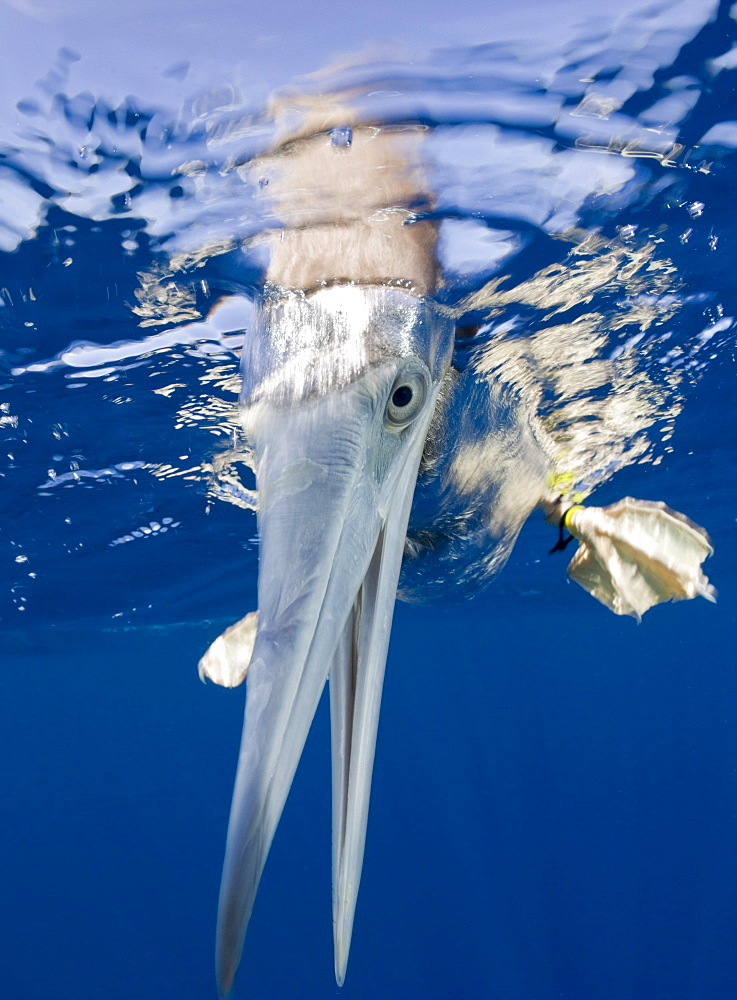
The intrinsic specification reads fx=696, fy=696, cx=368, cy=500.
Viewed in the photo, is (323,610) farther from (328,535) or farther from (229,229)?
(229,229)

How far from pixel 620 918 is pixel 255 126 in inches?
1996

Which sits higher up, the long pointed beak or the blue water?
the blue water

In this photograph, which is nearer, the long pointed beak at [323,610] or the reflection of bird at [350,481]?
the long pointed beak at [323,610]

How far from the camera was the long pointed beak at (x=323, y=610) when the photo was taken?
1864mm

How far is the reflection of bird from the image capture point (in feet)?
6.79

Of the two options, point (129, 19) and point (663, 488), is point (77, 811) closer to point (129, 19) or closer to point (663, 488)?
point (663, 488)

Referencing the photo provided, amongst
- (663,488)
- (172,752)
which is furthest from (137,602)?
(172,752)

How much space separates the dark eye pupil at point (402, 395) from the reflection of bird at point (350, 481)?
1 cm

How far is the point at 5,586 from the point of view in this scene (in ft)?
46.5

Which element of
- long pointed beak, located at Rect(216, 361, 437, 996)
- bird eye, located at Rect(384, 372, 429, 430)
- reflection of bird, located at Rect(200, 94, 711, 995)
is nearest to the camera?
long pointed beak, located at Rect(216, 361, 437, 996)

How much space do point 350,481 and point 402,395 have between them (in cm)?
60

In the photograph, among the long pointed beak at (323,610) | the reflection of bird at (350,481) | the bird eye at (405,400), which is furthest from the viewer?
the bird eye at (405,400)

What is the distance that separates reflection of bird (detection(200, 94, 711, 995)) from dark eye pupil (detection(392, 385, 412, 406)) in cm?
1

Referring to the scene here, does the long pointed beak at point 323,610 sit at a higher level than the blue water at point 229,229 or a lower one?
lower
